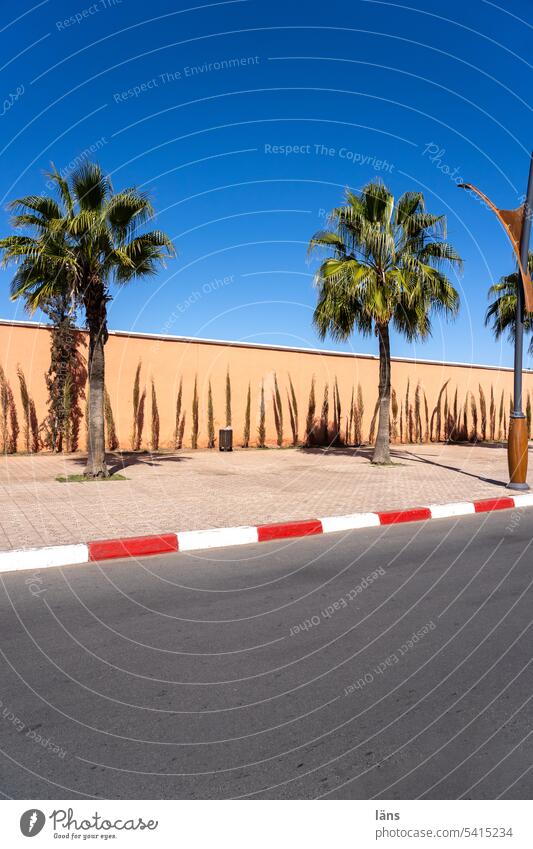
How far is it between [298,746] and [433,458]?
52.8 ft

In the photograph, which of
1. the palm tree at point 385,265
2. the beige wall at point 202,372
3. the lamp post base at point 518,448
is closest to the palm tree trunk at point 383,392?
the palm tree at point 385,265

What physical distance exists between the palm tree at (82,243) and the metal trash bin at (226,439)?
7.78 metres

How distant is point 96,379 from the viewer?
11.4m

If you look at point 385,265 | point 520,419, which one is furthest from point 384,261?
point 520,419

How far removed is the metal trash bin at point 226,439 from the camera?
18.5 m

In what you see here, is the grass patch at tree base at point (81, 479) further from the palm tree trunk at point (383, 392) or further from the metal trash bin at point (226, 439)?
the metal trash bin at point (226, 439)

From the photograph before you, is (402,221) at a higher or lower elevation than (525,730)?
higher

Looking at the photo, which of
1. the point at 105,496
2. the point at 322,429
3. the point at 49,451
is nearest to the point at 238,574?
the point at 105,496

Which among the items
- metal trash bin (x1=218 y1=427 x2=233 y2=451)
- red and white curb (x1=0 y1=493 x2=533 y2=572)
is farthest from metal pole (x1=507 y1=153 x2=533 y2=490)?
metal trash bin (x1=218 y1=427 x2=233 y2=451)

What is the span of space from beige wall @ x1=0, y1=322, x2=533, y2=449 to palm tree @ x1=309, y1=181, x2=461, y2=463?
566 cm

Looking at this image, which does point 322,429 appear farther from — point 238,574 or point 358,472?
point 238,574

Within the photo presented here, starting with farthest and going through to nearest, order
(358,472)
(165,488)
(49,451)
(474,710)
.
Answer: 1. (49,451)
2. (358,472)
3. (165,488)
4. (474,710)

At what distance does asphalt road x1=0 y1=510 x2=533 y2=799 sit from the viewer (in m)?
2.43

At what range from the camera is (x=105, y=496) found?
958 cm
